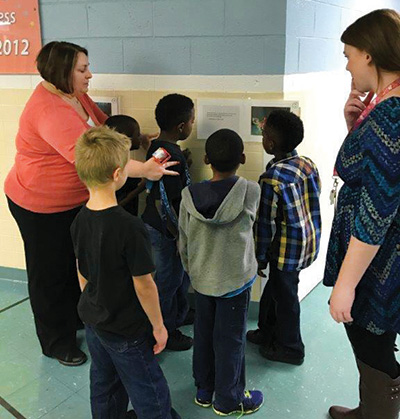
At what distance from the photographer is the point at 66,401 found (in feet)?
7.14

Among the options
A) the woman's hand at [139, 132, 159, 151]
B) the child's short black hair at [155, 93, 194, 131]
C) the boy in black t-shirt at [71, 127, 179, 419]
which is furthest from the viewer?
the woman's hand at [139, 132, 159, 151]

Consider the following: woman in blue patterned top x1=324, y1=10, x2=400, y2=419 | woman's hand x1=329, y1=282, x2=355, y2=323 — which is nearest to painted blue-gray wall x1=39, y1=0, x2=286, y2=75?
woman in blue patterned top x1=324, y1=10, x2=400, y2=419

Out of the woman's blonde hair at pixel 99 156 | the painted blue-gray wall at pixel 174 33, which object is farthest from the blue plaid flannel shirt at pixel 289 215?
the woman's blonde hair at pixel 99 156

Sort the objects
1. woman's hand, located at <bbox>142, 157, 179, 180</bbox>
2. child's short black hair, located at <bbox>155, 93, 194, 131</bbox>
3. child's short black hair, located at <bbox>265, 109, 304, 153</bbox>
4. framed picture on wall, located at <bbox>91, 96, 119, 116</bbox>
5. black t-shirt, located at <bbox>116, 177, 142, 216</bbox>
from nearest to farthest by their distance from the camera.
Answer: woman's hand, located at <bbox>142, 157, 179, 180</bbox>
child's short black hair, located at <bbox>265, 109, 304, 153</bbox>
child's short black hair, located at <bbox>155, 93, 194, 131</bbox>
black t-shirt, located at <bbox>116, 177, 142, 216</bbox>
framed picture on wall, located at <bbox>91, 96, 119, 116</bbox>

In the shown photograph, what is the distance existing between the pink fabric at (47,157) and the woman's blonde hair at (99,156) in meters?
0.57

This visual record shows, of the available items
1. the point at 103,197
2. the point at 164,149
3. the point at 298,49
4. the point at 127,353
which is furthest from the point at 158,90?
the point at 127,353

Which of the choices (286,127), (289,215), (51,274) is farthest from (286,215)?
(51,274)

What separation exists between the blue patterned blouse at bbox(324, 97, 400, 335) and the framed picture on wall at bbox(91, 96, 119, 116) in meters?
1.65

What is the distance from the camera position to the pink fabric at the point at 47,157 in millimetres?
2117

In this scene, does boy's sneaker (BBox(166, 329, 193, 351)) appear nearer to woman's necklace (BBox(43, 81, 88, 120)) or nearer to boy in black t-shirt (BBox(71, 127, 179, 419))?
boy in black t-shirt (BBox(71, 127, 179, 419))

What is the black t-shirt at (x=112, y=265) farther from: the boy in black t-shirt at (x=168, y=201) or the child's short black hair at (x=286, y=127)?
the child's short black hair at (x=286, y=127)

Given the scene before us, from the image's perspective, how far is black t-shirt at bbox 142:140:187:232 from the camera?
2213 mm

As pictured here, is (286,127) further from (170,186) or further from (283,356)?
(283,356)

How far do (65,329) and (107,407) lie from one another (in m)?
0.81
